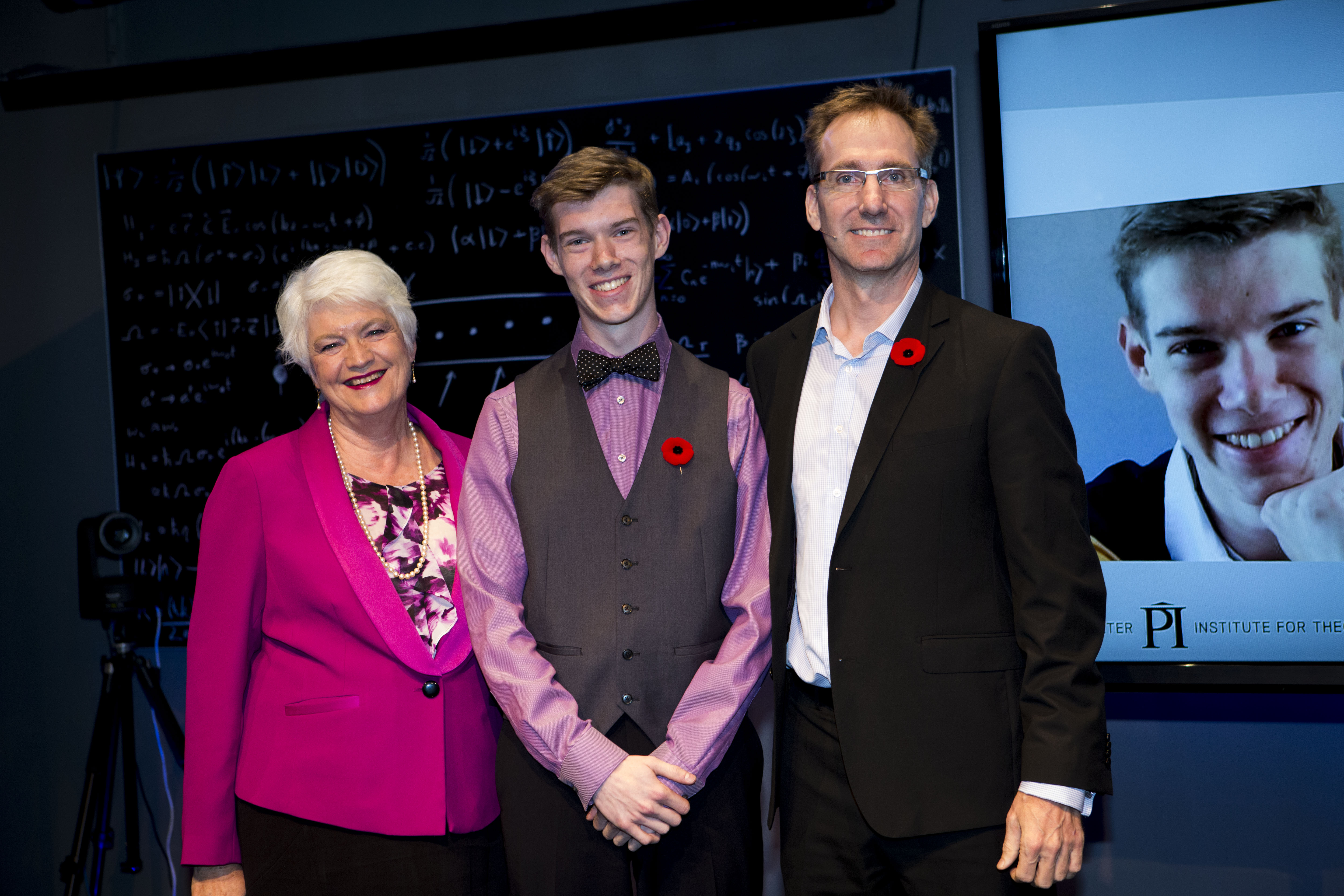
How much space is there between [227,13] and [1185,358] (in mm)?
3139

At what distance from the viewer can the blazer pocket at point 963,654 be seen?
1549mm

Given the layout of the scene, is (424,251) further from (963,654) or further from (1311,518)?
(1311,518)

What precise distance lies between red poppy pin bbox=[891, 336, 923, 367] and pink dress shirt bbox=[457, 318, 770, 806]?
12.0 inches

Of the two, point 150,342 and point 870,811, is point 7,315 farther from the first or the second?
point 870,811

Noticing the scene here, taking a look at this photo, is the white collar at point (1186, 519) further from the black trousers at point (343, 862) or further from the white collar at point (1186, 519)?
the black trousers at point (343, 862)

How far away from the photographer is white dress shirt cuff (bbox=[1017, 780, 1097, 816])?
144 centimetres

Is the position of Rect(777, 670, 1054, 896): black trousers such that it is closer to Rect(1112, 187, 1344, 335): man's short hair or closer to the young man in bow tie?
the young man in bow tie

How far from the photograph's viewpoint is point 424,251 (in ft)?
9.75

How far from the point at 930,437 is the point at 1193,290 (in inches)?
50.1

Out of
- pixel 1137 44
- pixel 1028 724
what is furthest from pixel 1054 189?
pixel 1028 724

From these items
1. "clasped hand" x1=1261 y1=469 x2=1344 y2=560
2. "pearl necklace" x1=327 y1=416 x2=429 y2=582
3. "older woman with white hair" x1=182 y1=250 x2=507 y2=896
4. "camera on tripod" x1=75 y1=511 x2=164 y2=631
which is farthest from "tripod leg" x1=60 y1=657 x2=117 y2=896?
"clasped hand" x1=1261 y1=469 x2=1344 y2=560

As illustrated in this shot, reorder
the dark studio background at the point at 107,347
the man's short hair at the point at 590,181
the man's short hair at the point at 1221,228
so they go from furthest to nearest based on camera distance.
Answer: the dark studio background at the point at 107,347 → the man's short hair at the point at 1221,228 → the man's short hair at the point at 590,181

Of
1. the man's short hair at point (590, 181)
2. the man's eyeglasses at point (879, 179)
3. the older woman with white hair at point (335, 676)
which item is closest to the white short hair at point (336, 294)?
the older woman with white hair at point (335, 676)

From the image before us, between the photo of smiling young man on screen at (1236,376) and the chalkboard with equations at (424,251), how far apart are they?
541 millimetres
